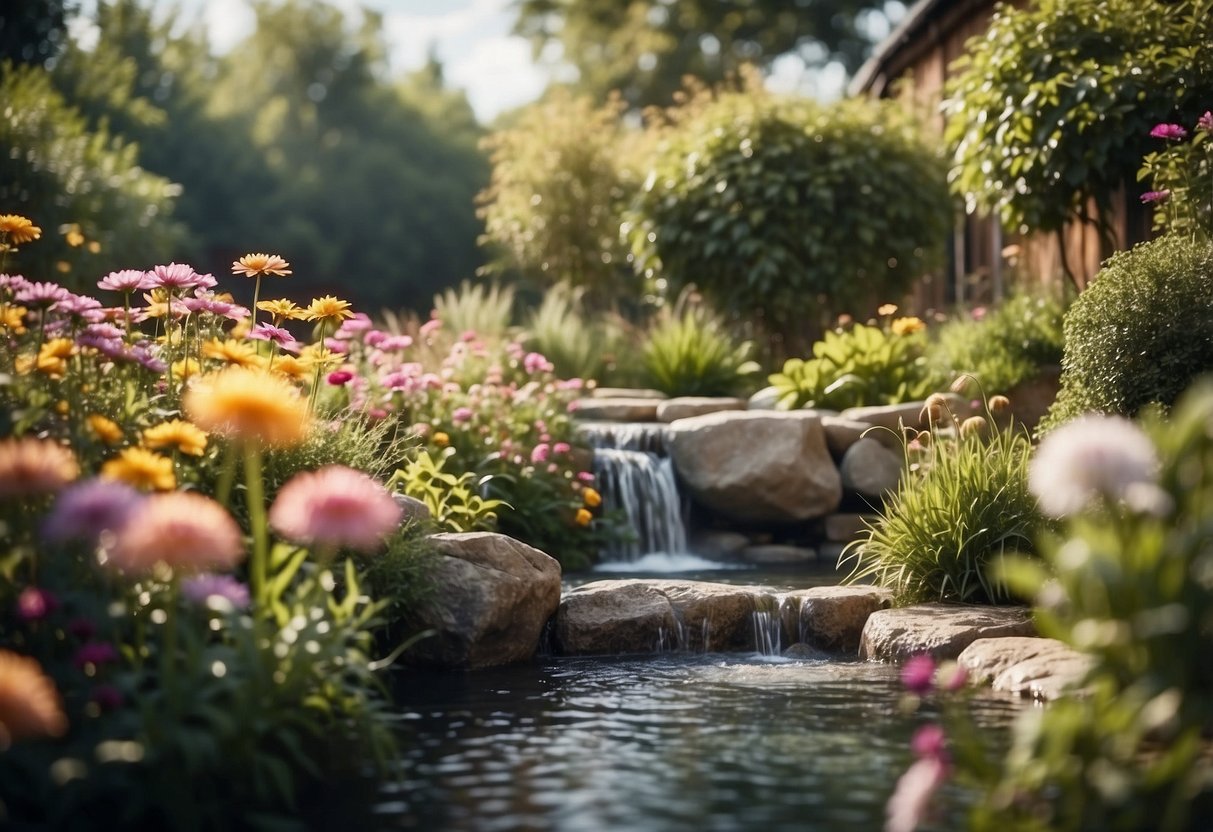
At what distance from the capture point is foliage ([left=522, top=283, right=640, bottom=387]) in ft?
44.7

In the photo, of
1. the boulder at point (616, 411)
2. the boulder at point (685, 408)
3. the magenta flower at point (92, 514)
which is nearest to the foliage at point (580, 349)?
the boulder at point (616, 411)

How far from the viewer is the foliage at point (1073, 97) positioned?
9.74m

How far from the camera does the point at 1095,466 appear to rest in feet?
11.6

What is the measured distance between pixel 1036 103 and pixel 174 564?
816 centimetres

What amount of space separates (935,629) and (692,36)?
89.3 feet

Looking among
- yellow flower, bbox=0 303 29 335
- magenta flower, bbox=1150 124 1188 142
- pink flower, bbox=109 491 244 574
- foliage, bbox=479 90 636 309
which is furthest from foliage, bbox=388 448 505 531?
foliage, bbox=479 90 636 309

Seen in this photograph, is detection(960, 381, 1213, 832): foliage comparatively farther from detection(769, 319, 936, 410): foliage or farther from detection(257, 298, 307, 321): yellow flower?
detection(769, 319, 936, 410): foliage

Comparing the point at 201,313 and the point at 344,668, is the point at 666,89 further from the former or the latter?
the point at 344,668

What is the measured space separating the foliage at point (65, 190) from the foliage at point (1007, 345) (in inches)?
344

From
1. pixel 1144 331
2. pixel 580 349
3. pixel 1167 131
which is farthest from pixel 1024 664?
pixel 580 349

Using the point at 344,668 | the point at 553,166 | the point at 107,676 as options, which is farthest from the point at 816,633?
the point at 553,166

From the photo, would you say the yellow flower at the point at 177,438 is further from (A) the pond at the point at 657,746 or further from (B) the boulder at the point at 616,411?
(B) the boulder at the point at 616,411

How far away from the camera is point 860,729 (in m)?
5.31

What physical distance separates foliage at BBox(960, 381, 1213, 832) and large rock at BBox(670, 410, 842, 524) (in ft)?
21.3
